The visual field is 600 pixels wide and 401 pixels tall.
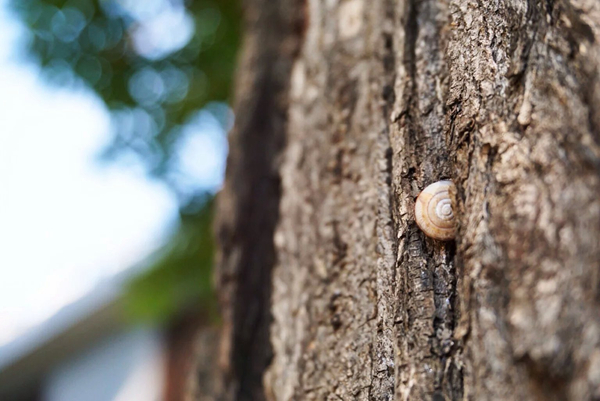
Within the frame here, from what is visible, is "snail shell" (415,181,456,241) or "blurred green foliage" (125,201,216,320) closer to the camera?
"snail shell" (415,181,456,241)

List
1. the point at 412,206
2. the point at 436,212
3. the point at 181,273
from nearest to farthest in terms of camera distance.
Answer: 1. the point at 436,212
2. the point at 412,206
3. the point at 181,273

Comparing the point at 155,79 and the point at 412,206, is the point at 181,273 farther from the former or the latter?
the point at 412,206

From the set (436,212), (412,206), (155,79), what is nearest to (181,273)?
(155,79)

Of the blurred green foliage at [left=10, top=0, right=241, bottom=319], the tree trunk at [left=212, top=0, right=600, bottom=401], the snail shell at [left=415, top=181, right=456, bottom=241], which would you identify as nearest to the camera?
the tree trunk at [left=212, top=0, right=600, bottom=401]

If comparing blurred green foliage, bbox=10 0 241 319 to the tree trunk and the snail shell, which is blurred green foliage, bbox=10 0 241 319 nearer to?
the tree trunk

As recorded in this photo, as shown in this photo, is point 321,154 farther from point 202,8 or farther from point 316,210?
point 202,8

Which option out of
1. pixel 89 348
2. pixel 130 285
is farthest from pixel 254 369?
pixel 89 348

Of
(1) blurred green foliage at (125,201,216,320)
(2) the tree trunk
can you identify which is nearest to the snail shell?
(2) the tree trunk
